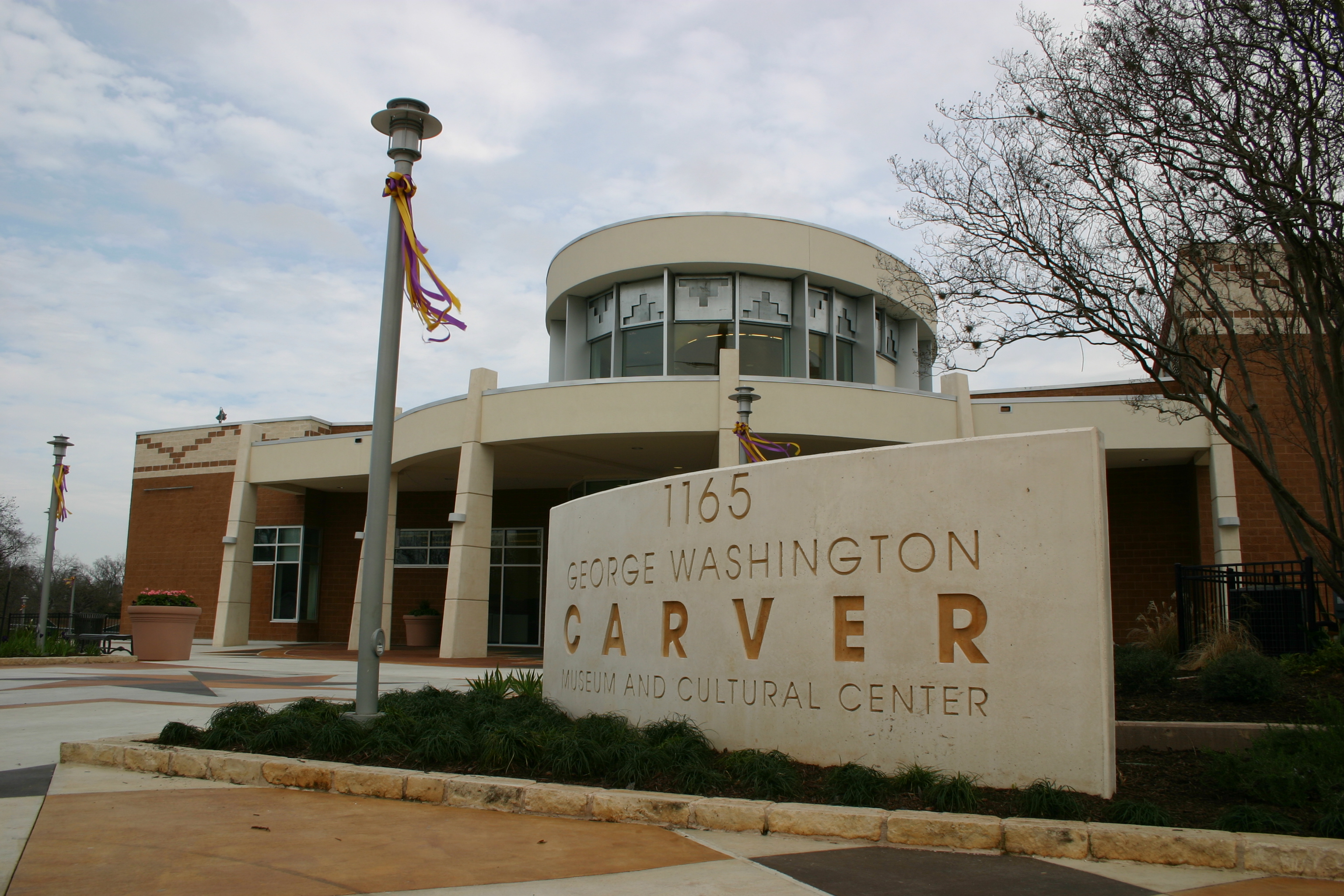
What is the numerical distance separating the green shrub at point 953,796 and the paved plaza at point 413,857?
489 mm

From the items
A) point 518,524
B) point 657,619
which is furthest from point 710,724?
point 518,524

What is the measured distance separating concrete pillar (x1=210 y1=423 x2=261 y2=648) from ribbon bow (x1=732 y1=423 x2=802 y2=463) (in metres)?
15.5

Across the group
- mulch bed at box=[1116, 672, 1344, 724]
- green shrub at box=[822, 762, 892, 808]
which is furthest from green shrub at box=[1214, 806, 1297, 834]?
mulch bed at box=[1116, 672, 1344, 724]

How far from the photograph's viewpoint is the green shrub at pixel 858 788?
5211mm

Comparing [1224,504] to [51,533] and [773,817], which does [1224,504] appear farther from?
[51,533]

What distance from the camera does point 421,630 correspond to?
27141 millimetres

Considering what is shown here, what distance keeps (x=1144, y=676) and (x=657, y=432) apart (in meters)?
10.9

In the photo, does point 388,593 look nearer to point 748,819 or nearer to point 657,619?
point 657,619

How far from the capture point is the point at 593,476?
25188 mm

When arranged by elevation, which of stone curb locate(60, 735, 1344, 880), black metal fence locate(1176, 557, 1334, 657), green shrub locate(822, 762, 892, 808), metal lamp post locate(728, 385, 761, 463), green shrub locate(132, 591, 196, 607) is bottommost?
stone curb locate(60, 735, 1344, 880)

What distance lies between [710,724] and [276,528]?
2784cm

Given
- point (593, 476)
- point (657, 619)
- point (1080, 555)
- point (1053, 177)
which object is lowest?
point (657, 619)

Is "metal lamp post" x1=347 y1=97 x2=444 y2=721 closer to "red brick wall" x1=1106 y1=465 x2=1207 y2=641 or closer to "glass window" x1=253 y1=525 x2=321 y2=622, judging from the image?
"red brick wall" x1=1106 y1=465 x2=1207 y2=641

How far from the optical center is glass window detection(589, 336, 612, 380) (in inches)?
940
